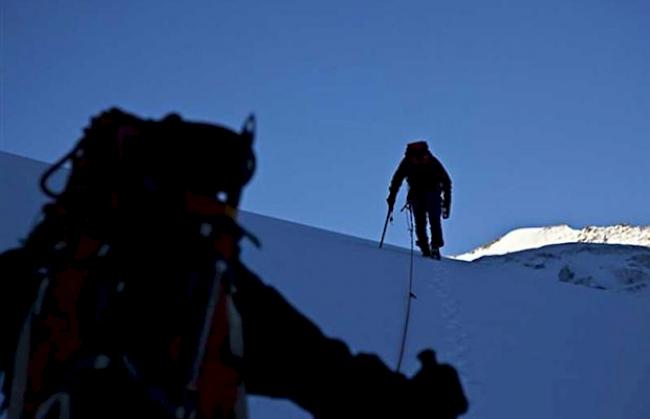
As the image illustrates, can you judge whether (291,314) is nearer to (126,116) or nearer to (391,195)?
(126,116)

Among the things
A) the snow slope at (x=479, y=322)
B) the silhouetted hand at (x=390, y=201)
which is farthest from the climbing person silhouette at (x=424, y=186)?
the snow slope at (x=479, y=322)

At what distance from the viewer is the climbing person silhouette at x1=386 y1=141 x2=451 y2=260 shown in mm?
10633

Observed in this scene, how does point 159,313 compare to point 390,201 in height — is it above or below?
below

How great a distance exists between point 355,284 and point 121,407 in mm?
6415

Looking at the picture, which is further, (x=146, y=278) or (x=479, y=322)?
(x=479, y=322)

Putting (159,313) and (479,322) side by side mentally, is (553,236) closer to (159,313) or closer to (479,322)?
(479,322)

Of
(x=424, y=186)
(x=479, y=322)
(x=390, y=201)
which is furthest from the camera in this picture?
(x=390, y=201)

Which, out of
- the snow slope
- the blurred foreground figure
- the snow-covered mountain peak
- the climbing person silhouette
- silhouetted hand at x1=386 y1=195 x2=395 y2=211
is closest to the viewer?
the blurred foreground figure

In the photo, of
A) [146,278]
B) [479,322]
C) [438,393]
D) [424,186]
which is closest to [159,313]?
[146,278]

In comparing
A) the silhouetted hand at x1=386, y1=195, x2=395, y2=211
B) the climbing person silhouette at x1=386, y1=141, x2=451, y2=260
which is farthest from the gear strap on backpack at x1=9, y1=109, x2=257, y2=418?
the silhouetted hand at x1=386, y1=195, x2=395, y2=211

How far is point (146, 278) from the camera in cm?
155

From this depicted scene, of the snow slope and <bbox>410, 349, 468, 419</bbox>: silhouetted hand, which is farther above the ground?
the snow slope

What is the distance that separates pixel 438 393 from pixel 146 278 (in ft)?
2.01

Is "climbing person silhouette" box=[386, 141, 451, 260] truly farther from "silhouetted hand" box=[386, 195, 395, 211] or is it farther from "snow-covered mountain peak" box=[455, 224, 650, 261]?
"snow-covered mountain peak" box=[455, 224, 650, 261]
